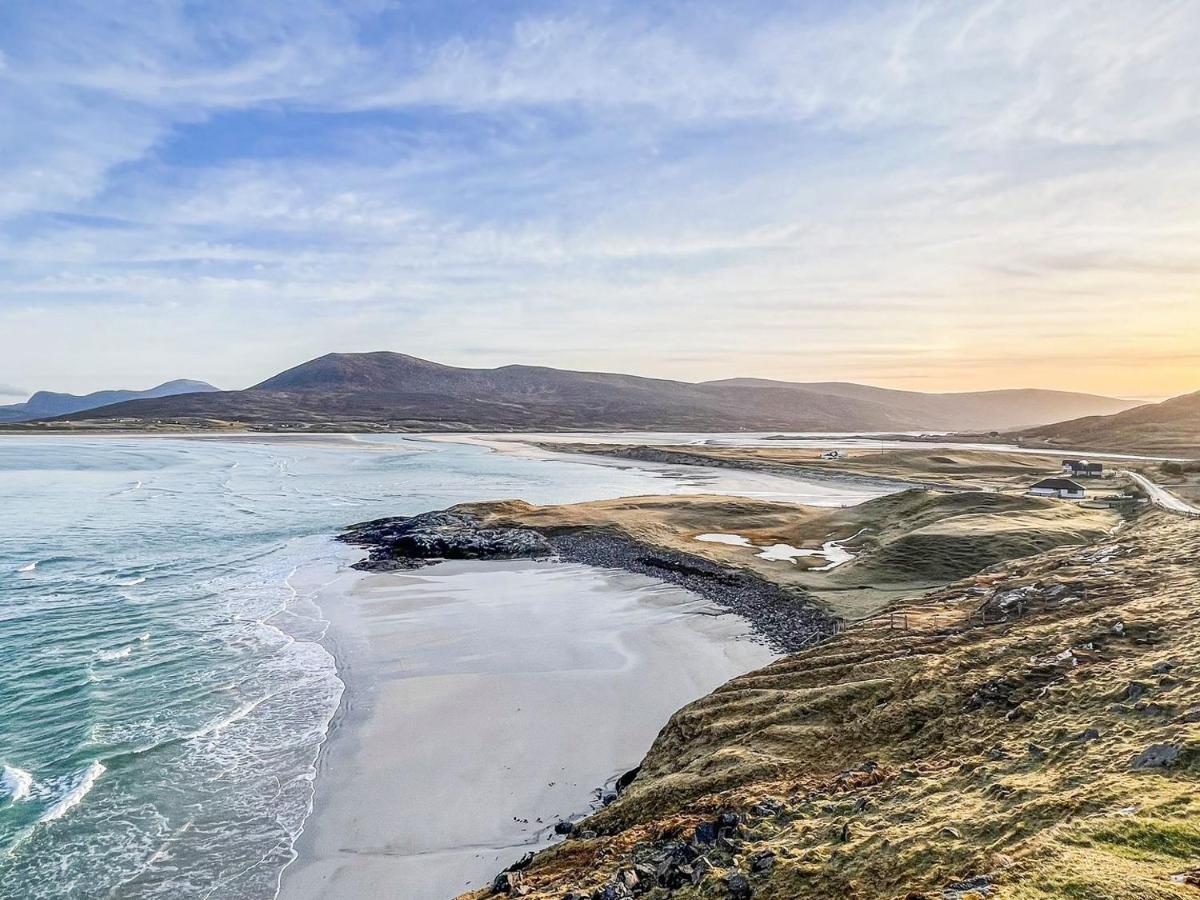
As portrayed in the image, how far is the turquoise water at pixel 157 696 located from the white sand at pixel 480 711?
3.81 ft

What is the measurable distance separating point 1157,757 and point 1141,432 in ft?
526

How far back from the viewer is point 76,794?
50.2 ft

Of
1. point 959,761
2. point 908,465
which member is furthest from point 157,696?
point 908,465

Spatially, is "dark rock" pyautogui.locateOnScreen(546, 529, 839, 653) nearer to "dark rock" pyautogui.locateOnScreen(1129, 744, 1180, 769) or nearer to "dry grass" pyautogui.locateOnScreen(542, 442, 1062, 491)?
"dark rock" pyautogui.locateOnScreen(1129, 744, 1180, 769)

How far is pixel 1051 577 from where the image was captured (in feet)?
70.7

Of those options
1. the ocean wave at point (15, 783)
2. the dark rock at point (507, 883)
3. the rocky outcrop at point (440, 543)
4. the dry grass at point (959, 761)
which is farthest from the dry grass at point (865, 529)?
the ocean wave at point (15, 783)

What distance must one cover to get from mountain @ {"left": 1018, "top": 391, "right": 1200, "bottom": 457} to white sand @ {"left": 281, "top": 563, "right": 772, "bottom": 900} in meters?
111

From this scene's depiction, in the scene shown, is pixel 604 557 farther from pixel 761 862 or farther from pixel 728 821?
pixel 761 862

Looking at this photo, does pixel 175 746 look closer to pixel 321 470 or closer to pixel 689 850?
pixel 689 850

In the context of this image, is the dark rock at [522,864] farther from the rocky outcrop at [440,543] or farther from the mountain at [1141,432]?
the mountain at [1141,432]

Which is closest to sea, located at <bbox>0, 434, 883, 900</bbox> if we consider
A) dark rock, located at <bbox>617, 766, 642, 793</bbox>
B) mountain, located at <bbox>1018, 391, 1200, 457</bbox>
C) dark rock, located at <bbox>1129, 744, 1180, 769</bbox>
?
dark rock, located at <bbox>617, 766, 642, 793</bbox>

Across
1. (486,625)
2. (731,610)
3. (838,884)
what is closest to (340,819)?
(838,884)

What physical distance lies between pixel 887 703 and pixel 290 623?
23144 mm

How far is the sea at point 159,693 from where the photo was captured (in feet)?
43.9
